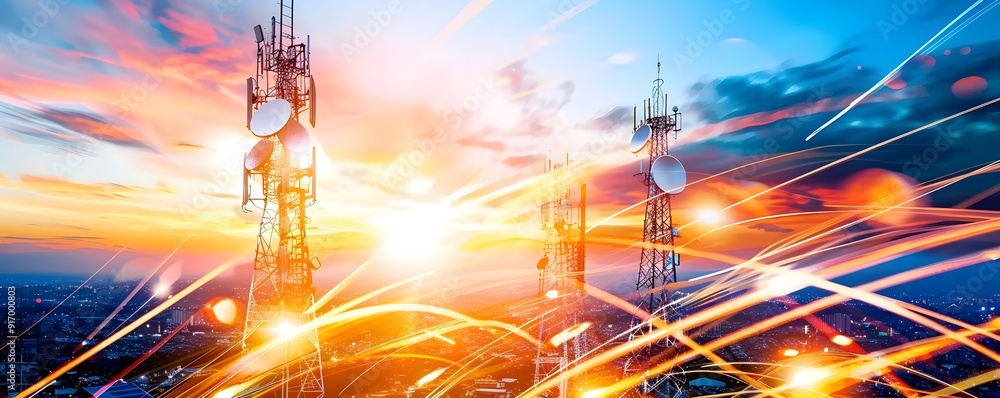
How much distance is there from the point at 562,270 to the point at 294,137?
1046 centimetres

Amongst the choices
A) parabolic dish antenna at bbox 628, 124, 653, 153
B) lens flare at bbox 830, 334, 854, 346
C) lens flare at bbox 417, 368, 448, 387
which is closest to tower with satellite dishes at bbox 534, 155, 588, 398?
parabolic dish antenna at bbox 628, 124, 653, 153

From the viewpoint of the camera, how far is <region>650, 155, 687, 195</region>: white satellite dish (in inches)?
579

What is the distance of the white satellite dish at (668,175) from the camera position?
579 inches

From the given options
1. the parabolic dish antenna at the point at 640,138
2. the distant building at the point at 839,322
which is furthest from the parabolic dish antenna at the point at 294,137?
the distant building at the point at 839,322

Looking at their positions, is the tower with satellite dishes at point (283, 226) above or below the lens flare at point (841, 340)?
above

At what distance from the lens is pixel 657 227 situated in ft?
49.5

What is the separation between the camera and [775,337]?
138ft

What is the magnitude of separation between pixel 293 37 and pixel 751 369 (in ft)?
91.1

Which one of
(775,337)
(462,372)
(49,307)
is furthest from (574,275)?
(775,337)

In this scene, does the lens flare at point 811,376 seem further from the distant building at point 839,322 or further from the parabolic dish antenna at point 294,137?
the distant building at point 839,322

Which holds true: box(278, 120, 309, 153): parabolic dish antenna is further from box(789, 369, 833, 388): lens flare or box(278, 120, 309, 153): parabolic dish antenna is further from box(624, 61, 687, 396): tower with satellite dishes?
box(789, 369, 833, 388): lens flare

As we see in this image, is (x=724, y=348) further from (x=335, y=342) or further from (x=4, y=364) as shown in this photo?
(x=4, y=364)

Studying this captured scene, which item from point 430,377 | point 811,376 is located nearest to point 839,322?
point 811,376

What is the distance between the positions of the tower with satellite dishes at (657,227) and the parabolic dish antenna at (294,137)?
892 centimetres
